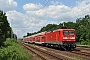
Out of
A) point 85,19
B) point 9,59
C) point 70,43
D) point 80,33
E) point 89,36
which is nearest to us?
point 9,59

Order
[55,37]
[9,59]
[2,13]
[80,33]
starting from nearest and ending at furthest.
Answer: [9,59], [55,37], [2,13], [80,33]

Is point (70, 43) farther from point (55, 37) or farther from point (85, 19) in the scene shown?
point (85, 19)

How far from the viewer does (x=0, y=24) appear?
126ft

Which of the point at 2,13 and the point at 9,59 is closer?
the point at 9,59

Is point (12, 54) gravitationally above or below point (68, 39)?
below

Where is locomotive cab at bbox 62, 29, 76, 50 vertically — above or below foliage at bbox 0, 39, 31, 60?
above

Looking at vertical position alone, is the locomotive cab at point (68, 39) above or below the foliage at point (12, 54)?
above

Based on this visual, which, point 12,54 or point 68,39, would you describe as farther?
point 68,39

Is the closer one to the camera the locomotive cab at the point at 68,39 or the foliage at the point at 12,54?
the foliage at the point at 12,54

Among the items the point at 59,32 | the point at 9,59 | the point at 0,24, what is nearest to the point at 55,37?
the point at 59,32

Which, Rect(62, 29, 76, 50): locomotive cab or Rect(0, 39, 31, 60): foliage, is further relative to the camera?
Rect(62, 29, 76, 50): locomotive cab

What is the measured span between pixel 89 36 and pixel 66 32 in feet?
89.4

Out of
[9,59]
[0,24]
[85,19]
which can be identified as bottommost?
[9,59]

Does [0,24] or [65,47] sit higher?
[0,24]
